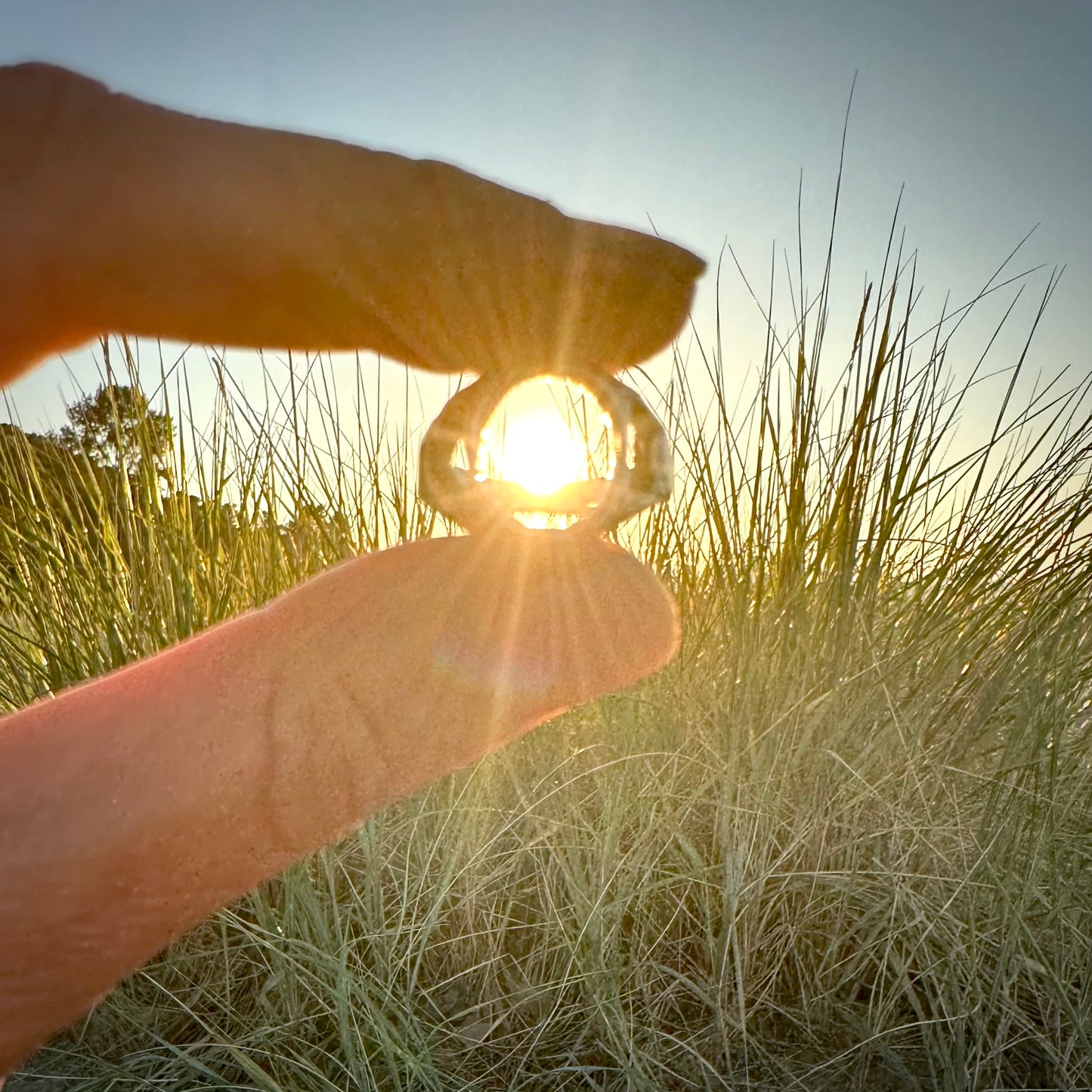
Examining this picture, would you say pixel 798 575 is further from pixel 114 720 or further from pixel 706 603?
pixel 114 720

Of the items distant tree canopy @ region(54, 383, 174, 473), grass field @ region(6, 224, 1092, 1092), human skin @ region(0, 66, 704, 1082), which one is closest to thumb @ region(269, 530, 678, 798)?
human skin @ region(0, 66, 704, 1082)

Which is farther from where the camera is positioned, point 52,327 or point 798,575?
point 798,575

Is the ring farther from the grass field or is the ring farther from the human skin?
the grass field

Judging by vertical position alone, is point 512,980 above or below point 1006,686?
below

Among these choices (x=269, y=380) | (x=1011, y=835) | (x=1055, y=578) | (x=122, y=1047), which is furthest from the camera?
(x=269, y=380)

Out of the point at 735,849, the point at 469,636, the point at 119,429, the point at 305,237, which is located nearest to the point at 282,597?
the point at 469,636

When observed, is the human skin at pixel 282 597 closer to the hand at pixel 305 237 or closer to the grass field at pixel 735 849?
the hand at pixel 305 237

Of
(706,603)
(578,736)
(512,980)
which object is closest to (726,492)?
(706,603)
